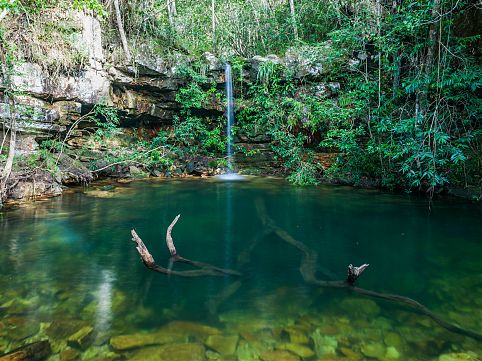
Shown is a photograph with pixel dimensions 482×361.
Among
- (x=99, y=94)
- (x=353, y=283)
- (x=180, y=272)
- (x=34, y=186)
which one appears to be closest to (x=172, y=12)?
(x=99, y=94)

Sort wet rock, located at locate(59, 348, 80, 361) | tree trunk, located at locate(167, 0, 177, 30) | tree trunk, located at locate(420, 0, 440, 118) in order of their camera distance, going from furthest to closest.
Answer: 1. tree trunk, located at locate(167, 0, 177, 30)
2. tree trunk, located at locate(420, 0, 440, 118)
3. wet rock, located at locate(59, 348, 80, 361)

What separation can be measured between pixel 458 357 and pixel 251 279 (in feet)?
6.64

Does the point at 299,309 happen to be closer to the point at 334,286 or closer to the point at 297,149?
the point at 334,286

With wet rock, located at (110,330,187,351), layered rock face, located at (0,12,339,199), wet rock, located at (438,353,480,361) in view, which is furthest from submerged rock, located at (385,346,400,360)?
layered rock face, located at (0,12,339,199)

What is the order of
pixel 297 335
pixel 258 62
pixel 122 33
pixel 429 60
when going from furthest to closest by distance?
pixel 258 62
pixel 122 33
pixel 429 60
pixel 297 335

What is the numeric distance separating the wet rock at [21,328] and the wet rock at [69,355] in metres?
0.43

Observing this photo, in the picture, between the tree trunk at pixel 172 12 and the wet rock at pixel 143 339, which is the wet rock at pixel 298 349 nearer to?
the wet rock at pixel 143 339

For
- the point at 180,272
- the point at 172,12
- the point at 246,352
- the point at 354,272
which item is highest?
the point at 172,12

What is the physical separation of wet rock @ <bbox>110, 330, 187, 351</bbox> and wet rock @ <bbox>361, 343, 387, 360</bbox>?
4.62 ft

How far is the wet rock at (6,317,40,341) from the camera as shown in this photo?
99.3 inches

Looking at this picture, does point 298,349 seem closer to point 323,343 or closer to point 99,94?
point 323,343

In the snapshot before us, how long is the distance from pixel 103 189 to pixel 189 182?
287 centimetres

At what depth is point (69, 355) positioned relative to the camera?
2.32 m

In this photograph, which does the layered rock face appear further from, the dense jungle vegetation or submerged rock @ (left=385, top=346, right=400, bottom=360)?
submerged rock @ (left=385, top=346, right=400, bottom=360)
